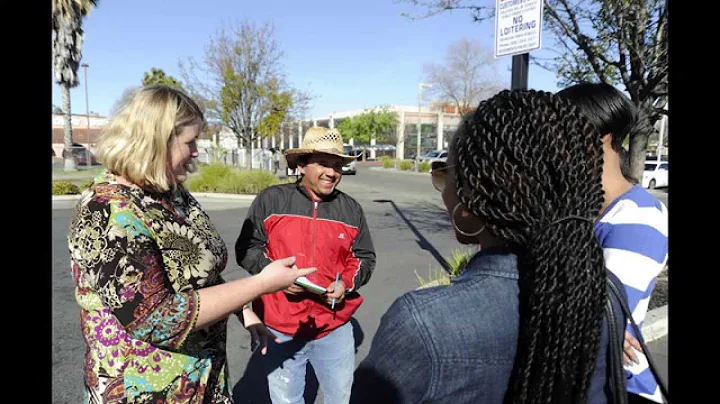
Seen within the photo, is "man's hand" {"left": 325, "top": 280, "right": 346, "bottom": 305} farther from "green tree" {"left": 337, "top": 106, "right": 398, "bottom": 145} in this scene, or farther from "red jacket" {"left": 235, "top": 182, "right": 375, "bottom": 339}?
"green tree" {"left": 337, "top": 106, "right": 398, "bottom": 145}

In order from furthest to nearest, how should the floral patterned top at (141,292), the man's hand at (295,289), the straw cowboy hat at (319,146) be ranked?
the straw cowboy hat at (319,146), the man's hand at (295,289), the floral patterned top at (141,292)

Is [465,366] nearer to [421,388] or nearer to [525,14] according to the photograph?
[421,388]

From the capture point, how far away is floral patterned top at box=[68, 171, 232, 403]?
1551 mm

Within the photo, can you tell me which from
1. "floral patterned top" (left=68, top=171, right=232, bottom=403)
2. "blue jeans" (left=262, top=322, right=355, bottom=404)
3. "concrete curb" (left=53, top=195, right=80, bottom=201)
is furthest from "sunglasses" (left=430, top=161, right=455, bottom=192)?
"concrete curb" (left=53, top=195, right=80, bottom=201)

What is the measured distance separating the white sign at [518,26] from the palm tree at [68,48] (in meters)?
26.6

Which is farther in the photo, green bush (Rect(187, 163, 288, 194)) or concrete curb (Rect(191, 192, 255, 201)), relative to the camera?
green bush (Rect(187, 163, 288, 194))

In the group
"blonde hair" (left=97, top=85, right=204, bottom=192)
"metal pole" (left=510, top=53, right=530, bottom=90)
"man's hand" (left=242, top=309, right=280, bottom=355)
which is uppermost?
"metal pole" (left=510, top=53, right=530, bottom=90)

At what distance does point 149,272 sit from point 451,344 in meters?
1.12

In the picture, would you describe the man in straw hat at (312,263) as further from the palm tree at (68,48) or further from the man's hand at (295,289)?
the palm tree at (68,48)

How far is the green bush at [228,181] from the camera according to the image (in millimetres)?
16375

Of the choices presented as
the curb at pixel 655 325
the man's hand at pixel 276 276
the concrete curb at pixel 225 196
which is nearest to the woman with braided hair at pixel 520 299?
the man's hand at pixel 276 276

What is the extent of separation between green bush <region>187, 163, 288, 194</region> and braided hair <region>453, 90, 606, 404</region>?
15.5 m

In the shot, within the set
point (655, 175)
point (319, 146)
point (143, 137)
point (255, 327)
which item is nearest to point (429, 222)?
point (319, 146)
